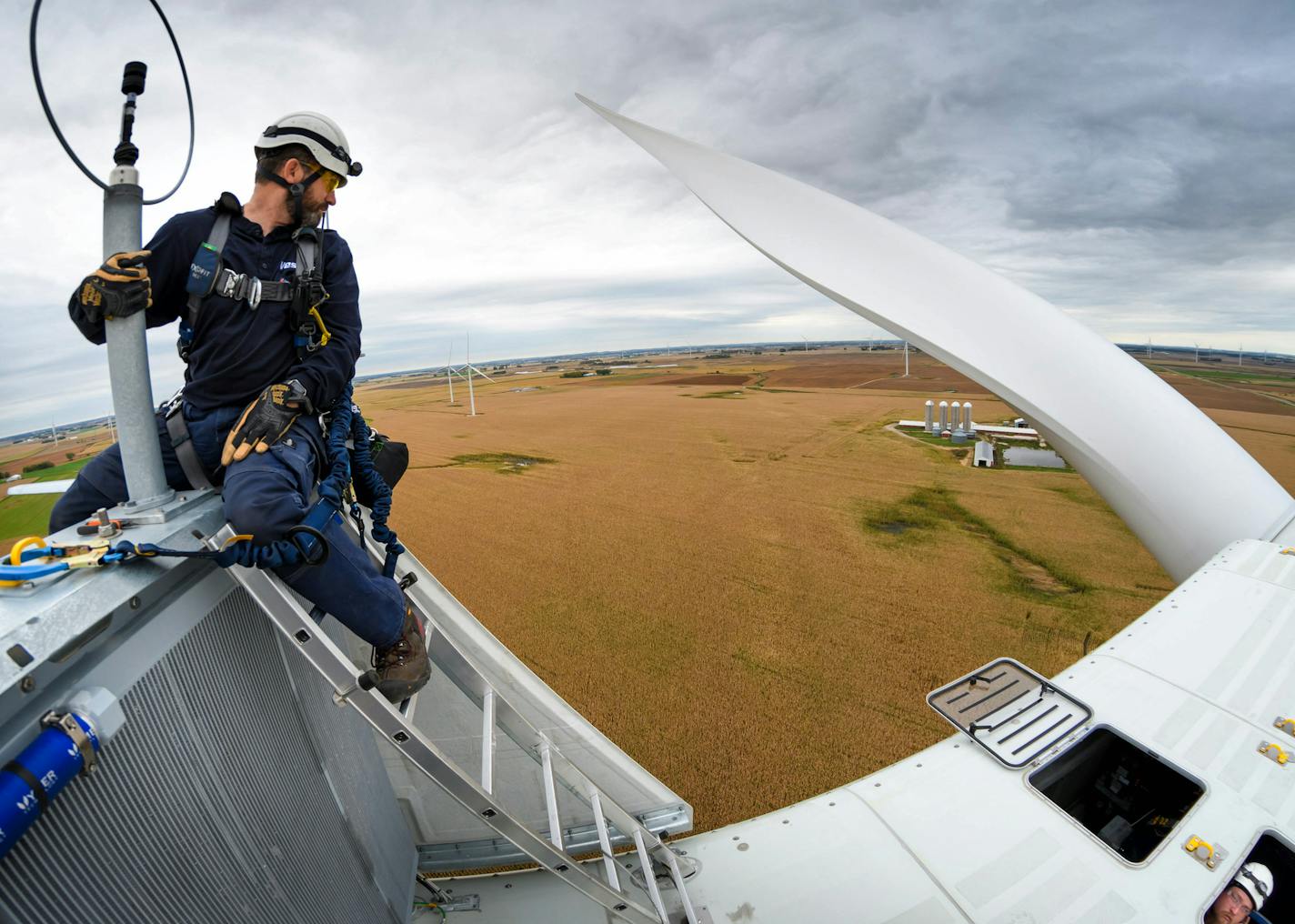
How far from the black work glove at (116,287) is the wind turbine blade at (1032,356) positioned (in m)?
3.74

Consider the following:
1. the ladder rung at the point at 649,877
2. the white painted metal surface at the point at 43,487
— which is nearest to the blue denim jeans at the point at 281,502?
the white painted metal surface at the point at 43,487

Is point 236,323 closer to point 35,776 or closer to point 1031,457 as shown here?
point 35,776

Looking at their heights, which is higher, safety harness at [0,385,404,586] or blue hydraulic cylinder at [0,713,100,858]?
safety harness at [0,385,404,586]

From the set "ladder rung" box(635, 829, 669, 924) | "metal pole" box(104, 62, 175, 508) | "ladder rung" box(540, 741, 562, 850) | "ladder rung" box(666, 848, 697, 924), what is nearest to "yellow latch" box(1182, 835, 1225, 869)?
"ladder rung" box(666, 848, 697, 924)

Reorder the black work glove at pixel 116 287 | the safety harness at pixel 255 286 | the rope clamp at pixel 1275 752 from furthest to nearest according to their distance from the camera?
the rope clamp at pixel 1275 752 → the safety harness at pixel 255 286 → the black work glove at pixel 116 287

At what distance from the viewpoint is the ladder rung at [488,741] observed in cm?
206

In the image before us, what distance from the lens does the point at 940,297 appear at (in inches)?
178

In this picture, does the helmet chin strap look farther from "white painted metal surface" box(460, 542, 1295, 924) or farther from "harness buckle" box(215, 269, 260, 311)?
"white painted metal surface" box(460, 542, 1295, 924)

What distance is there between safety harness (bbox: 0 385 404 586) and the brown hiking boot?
12.4 inches

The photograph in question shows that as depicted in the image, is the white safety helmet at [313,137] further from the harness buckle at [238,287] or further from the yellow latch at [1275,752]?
the yellow latch at [1275,752]

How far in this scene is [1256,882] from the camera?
7.03 ft

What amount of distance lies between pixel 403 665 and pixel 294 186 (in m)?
1.86

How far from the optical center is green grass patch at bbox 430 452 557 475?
1727 cm

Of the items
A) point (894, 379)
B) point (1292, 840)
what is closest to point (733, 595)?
point (1292, 840)
